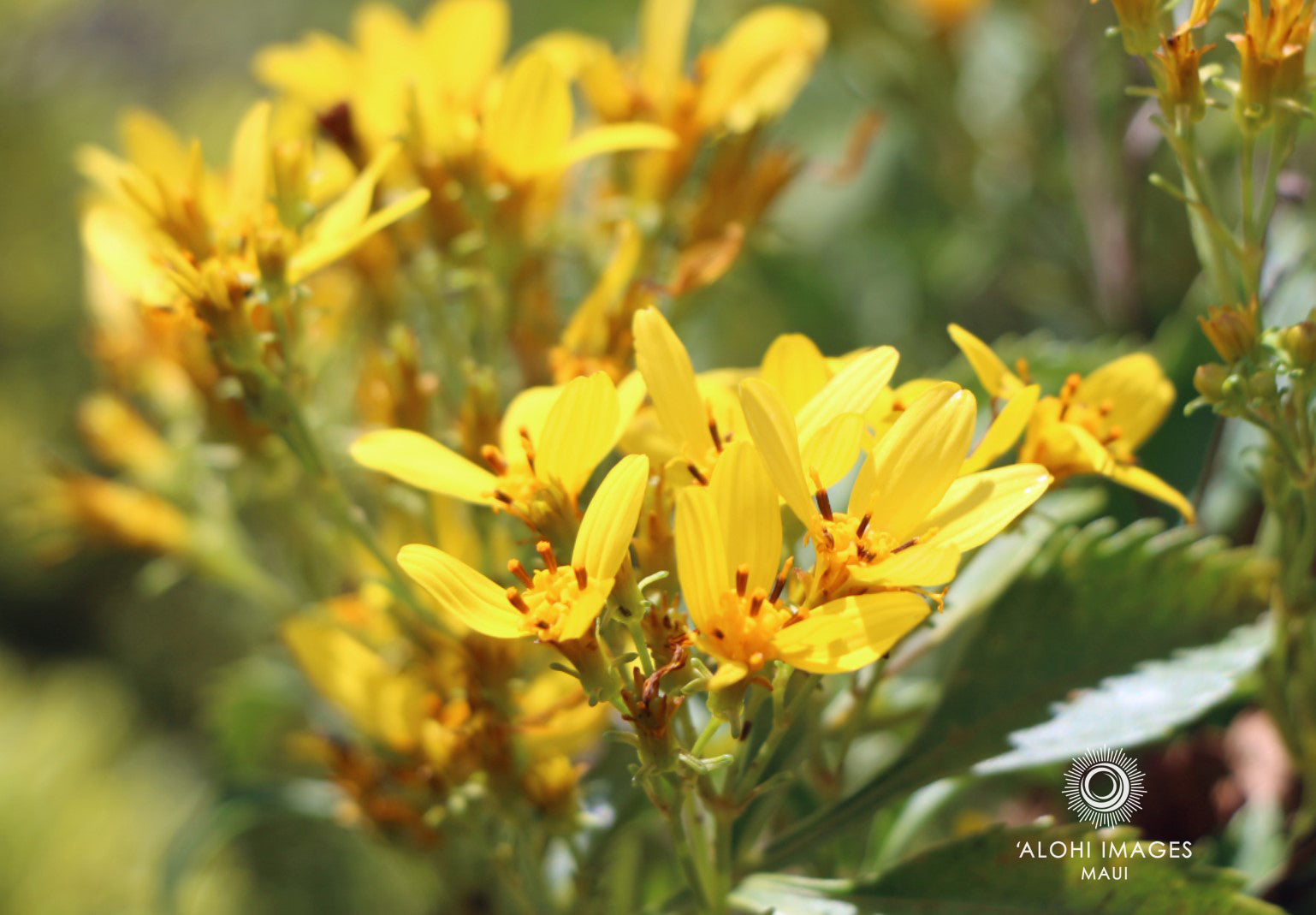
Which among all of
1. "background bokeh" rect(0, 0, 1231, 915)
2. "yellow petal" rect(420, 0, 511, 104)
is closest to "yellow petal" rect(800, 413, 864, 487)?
"background bokeh" rect(0, 0, 1231, 915)

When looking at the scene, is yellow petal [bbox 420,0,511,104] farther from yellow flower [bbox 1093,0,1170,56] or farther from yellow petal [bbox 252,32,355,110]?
yellow flower [bbox 1093,0,1170,56]

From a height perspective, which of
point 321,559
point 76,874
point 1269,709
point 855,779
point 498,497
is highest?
point 498,497

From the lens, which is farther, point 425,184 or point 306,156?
point 425,184

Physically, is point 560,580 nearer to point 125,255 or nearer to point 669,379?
point 669,379

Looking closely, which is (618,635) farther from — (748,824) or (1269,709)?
(1269,709)

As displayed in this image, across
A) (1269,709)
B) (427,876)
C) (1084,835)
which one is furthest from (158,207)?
(1269,709)

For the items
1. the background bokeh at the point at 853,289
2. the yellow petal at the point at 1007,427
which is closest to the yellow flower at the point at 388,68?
the background bokeh at the point at 853,289

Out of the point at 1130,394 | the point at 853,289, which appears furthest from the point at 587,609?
the point at 853,289
